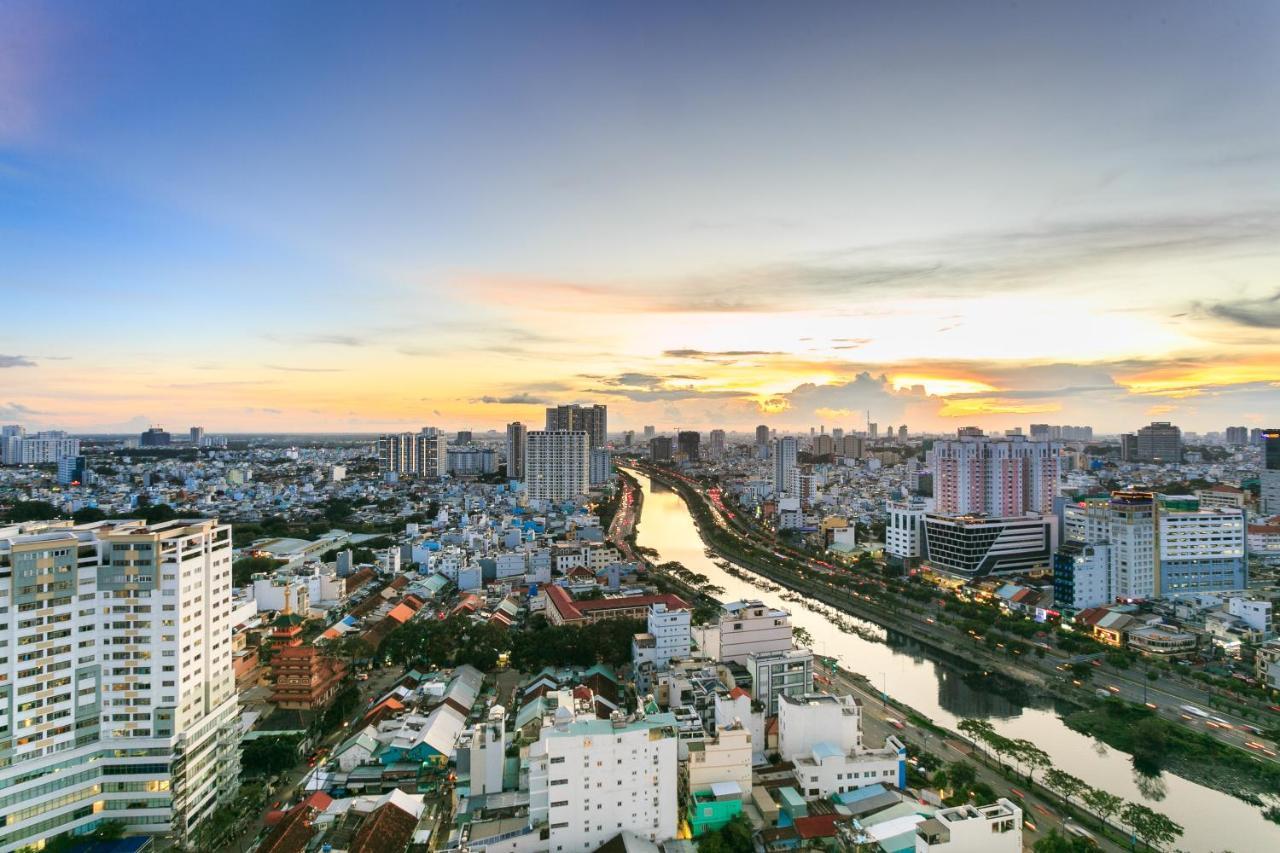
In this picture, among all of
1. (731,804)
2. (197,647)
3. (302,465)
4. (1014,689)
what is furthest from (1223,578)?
(302,465)

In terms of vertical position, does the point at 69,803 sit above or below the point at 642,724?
below

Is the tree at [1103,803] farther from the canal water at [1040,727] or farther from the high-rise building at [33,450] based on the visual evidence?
the high-rise building at [33,450]

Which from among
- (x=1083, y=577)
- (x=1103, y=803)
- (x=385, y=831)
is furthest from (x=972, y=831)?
(x=1083, y=577)

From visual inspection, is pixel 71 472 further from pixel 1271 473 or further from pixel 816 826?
pixel 1271 473

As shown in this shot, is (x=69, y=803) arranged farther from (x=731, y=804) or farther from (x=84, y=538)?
(x=731, y=804)

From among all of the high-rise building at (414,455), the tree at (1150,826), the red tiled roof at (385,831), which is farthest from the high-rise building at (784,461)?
the red tiled roof at (385,831)

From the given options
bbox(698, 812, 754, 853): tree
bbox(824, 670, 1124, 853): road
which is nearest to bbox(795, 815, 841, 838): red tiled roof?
bbox(698, 812, 754, 853): tree
